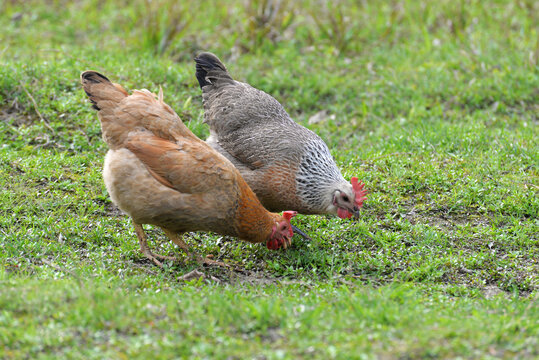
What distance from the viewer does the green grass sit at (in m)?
3.68

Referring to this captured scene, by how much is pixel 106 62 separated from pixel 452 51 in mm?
5438

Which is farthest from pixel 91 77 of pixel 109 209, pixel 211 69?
pixel 211 69

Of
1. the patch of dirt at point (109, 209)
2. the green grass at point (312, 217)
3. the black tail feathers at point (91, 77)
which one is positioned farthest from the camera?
the patch of dirt at point (109, 209)

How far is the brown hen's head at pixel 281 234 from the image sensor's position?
17.9ft

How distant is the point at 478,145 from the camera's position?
23.7 feet

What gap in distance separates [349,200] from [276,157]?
837 millimetres

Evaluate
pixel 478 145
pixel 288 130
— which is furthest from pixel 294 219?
pixel 478 145

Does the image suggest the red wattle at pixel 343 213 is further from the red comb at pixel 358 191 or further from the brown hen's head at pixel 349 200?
the red comb at pixel 358 191

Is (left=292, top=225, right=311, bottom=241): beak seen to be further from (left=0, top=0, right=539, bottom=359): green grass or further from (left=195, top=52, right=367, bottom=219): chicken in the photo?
(left=195, top=52, right=367, bottom=219): chicken

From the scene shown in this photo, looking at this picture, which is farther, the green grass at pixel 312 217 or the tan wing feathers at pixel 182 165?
the tan wing feathers at pixel 182 165

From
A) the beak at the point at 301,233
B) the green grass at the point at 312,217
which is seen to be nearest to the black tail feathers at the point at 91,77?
the green grass at the point at 312,217

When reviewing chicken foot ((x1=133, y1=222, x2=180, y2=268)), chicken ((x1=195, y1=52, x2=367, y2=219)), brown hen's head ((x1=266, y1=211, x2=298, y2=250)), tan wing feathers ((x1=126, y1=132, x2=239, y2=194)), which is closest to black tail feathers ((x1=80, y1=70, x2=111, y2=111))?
tan wing feathers ((x1=126, y1=132, x2=239, y2=194))

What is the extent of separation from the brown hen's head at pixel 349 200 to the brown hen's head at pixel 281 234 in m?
0.51

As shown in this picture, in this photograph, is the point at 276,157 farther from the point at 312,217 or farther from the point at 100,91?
the point at 100,91
